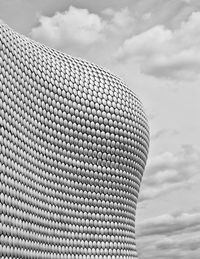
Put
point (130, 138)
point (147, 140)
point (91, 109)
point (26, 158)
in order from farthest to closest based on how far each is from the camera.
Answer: point (147, 140), point (130, 138), point (91, 109), point (26, 158)

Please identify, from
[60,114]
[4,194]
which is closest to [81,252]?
[60,114]

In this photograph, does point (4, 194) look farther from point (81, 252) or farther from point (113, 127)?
point (113, 127)

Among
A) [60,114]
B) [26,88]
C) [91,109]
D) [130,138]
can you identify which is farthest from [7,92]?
[130,138]

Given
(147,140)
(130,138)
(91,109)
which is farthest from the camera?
(147,140)

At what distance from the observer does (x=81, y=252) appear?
8869cm

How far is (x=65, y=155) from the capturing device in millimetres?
87125

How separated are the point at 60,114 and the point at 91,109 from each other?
927cm

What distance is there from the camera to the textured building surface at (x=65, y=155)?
68.5 meters

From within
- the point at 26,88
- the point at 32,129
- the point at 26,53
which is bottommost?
the point at 32,129

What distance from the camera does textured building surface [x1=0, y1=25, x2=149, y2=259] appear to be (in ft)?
225

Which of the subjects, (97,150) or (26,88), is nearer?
(26,88)

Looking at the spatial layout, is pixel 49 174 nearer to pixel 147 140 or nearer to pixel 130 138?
pixel 130 138

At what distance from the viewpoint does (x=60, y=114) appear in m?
86.7

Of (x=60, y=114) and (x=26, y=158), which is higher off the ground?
(x=60, y=114)
